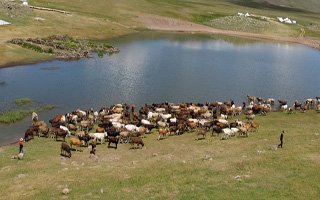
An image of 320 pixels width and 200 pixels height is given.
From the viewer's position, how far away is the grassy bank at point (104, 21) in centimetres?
9718

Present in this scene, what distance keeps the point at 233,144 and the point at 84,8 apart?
407 feet

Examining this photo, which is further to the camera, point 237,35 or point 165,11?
point 165,11

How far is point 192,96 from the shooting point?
62250 millimetres

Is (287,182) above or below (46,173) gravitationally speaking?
above

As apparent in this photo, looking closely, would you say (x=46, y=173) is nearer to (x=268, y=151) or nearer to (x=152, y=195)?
(x=152, y=195)

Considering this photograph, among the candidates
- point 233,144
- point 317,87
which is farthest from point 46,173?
point 317,87

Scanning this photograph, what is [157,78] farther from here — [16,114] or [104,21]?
[104,21]

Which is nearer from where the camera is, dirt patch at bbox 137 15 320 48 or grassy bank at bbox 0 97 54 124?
grassy bank at bbox 0 97 54 124

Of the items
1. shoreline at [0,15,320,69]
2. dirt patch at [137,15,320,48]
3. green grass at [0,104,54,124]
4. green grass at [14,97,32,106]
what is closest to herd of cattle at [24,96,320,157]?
green grass at [0,104,54,124]

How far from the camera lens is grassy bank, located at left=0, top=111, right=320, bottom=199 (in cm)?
2653

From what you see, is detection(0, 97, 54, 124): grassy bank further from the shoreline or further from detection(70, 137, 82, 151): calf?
the shoreline

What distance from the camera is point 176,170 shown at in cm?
3006

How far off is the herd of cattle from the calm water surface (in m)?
4.35

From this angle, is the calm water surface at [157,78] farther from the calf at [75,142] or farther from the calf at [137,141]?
the calf at [137,141]
